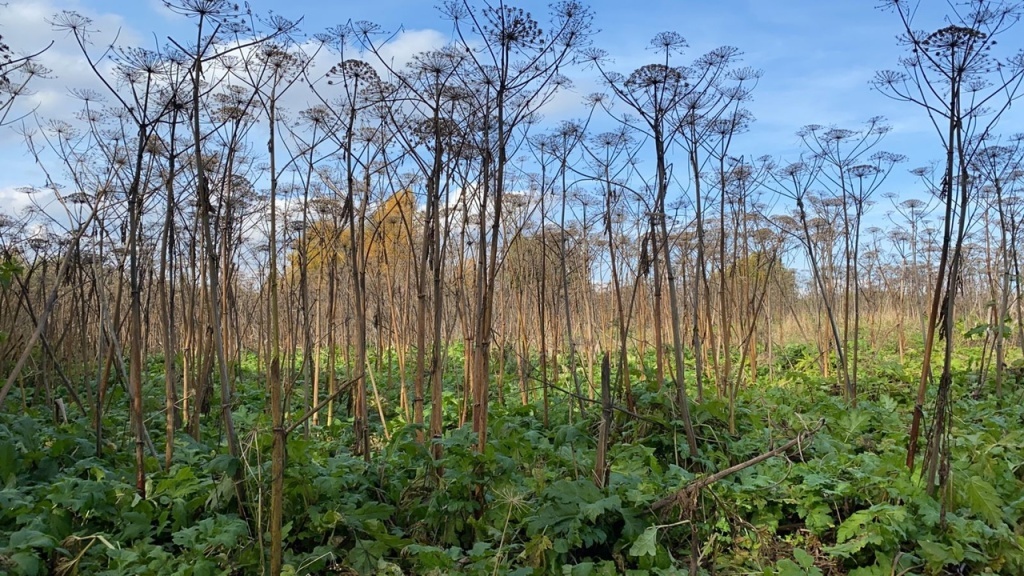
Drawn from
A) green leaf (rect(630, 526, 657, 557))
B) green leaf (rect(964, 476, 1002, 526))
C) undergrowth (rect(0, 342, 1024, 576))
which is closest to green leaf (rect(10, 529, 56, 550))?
undergrowth (rect(0, 342, 1024, 576))

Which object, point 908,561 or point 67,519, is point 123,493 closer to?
point 67,519

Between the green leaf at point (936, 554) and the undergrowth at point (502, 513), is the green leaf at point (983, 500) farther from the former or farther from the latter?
the green leaf at point (936, 554)

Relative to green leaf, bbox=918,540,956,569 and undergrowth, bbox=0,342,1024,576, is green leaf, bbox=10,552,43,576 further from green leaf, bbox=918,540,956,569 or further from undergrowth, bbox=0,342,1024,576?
green leaf, bbox=918,540,956,569

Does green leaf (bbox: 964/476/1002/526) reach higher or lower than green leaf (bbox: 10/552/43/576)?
lower

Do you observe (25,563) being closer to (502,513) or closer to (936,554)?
(502,513)

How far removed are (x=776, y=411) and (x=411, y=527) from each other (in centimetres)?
342

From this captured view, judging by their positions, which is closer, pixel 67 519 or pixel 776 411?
pixel 67 519

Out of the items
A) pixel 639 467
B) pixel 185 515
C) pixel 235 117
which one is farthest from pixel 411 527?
pixel 235 117

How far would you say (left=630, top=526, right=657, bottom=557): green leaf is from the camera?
2688 millimetres

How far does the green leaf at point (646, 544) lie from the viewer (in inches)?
106

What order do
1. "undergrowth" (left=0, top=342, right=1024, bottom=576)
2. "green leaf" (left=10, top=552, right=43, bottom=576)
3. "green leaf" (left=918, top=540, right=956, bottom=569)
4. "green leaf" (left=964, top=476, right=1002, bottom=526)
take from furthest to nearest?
"green leaf" (left=964, top=476, right=1002, bottom=526) < "green leaf" (left=918, top=540, right=956, bottom=569) < "undergrowth" (left=0, top=342, right=1024, bottom=576) < "green leaf" (left=10, top=552, right=43, bottom=576)

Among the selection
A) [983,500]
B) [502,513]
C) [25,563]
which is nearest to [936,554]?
[983,500]

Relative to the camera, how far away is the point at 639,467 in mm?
3545

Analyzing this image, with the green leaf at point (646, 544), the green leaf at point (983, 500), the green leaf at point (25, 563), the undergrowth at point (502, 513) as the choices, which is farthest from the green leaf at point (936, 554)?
the green leaf at point (25, 563)
